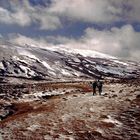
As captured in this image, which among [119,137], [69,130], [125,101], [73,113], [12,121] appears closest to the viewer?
[119,137]

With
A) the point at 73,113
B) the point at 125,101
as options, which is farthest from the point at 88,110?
the point at 125,101

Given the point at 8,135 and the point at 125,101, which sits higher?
the point at 125,101

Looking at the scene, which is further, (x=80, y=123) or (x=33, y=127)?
(x=80, y=123)

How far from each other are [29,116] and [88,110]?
25.4ft

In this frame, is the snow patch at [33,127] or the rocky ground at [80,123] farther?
the snow patch at [33,127]

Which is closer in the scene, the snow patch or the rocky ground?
the rocky ground

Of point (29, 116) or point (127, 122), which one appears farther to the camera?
point (29, 116)

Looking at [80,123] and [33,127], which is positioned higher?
[80,123]

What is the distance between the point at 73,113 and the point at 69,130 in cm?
763

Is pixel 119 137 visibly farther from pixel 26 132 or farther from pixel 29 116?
pixel 29 116

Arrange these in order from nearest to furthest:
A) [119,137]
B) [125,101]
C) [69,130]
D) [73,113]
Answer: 1. [119,137]
2. [69,130]
3. [73,113]
4. [125,101]

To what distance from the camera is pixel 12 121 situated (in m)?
43.0

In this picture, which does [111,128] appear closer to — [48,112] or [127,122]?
[127,122]

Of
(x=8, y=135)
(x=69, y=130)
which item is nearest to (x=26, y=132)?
(x=8, y=135)
